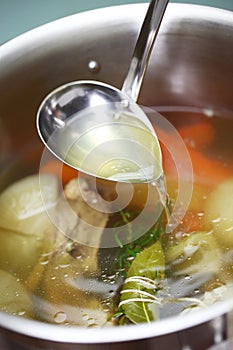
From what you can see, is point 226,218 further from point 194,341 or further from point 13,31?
point 13,31

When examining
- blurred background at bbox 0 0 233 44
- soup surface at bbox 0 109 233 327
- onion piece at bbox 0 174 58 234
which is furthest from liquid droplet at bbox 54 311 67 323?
blurred background at bbox 0 0 233 44

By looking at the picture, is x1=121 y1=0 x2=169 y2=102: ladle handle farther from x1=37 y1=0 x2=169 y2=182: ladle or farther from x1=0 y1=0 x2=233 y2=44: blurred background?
x1=0 y1=0 x2=233 y2=44: blurred background

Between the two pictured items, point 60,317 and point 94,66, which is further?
point 94,66

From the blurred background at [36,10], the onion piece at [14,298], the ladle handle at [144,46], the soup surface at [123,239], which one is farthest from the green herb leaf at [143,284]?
the blurred background at [36,10]

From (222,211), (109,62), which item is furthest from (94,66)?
(222,211)

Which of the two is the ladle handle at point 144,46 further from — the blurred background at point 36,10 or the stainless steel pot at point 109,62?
the blurred background at point 36,10

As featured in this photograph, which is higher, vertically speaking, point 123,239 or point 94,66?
point 94,66

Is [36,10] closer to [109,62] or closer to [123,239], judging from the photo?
[109,62]

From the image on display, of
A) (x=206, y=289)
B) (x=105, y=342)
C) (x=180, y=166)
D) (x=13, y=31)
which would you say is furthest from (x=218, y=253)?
(x=13, y=31)

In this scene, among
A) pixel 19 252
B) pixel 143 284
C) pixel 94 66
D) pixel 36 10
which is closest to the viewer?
pixel 143 284
